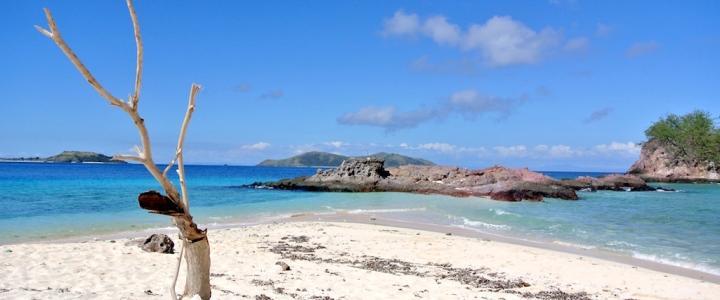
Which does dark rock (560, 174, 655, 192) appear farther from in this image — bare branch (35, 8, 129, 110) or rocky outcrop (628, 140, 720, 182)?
bare branch (35, 8, 129, 110)

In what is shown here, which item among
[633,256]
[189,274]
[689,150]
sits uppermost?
[689,150]

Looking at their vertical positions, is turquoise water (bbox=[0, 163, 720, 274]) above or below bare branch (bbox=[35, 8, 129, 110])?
below

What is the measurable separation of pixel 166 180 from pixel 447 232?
15898mm

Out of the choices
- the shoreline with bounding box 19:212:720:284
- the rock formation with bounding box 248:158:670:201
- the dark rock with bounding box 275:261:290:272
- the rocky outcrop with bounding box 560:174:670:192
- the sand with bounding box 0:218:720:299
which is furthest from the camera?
the rocky outcrop with bounding box 560:174:670:192

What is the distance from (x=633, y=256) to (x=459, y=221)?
874 centimetres

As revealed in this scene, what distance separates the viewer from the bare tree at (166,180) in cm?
324

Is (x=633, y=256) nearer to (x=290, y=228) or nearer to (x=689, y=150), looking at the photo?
(x=290, y=228)

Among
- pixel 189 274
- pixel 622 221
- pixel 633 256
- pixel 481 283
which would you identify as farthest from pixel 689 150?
pixel 189 274

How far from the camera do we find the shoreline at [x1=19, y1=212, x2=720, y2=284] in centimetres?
1309

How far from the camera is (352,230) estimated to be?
60.4 ft

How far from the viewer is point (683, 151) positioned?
87.2 metres

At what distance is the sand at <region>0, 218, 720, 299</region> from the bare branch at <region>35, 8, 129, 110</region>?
556 cm

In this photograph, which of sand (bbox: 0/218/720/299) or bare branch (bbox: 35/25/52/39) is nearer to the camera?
bare branch (bbox: 35/25/52/39)

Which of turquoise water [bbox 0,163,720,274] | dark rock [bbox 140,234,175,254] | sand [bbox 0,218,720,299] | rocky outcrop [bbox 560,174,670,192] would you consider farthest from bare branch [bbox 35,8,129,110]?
rocky outcrop [bbox 560,174,670,192]
